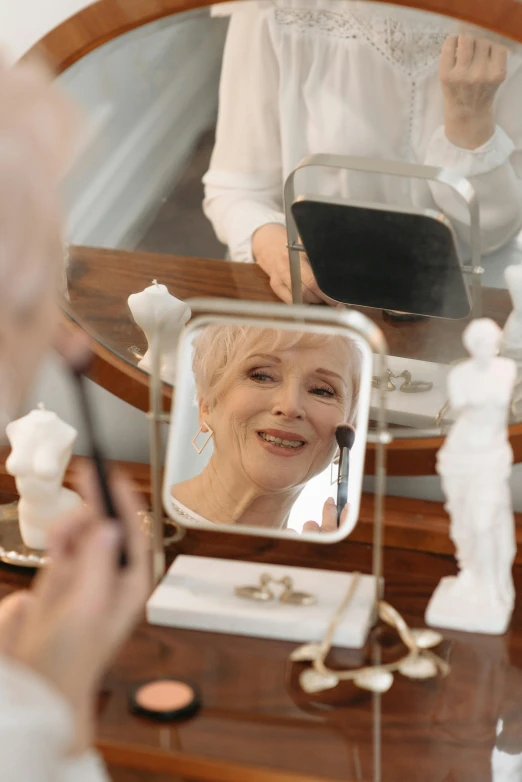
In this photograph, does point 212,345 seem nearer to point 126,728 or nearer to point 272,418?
point 272,418

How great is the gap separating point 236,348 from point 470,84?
0.99 feet

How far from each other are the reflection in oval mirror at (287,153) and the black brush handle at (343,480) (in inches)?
2.8

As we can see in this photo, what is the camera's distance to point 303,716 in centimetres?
78

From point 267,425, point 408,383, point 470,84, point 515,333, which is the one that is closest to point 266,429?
point 267,425

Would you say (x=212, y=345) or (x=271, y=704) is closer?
(x=271, y=704)

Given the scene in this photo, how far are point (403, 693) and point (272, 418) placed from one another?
0.28m

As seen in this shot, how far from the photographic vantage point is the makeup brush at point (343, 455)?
0.93 metres

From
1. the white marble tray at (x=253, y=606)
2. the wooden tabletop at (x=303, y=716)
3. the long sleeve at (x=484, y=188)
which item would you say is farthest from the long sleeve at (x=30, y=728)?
the long sleeve at (x=484, y=188)

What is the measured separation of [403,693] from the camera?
0.81 m

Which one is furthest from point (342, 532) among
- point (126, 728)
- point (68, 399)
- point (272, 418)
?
point (68, 399)

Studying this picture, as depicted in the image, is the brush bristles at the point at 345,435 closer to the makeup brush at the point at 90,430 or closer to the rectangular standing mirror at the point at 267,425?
the rectangular standing mirror at the point at 267,425

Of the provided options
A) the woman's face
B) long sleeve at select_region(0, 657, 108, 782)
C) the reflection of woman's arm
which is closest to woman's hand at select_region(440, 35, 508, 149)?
the reflection of woman's arm

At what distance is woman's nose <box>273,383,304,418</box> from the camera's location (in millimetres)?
958

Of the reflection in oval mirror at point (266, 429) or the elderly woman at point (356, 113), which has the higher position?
the elderly woman at point (356, 113)
